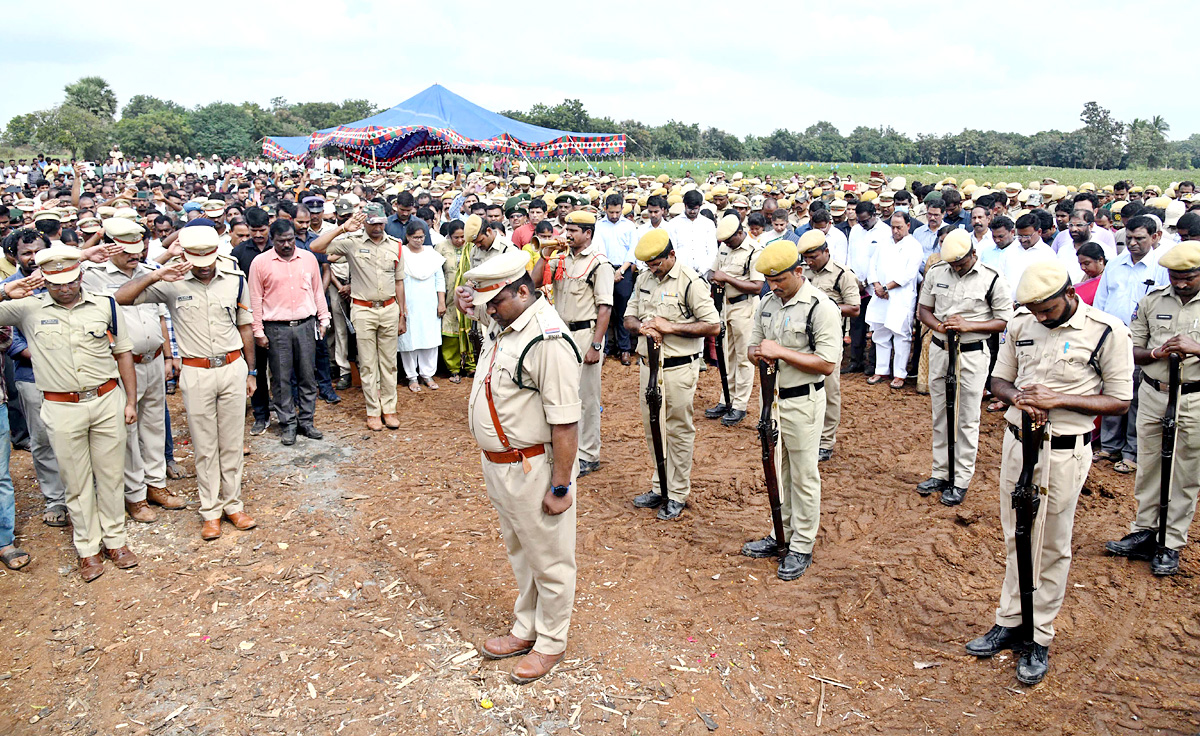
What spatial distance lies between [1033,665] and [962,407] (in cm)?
269

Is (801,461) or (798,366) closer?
(798,366)

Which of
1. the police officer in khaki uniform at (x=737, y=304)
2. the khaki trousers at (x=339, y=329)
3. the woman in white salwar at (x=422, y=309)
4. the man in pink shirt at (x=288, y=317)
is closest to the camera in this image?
the man in pink shirt at (x=288, y=317)

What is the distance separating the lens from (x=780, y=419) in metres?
5.47

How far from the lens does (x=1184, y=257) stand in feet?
16.4

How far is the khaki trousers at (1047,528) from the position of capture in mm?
4266

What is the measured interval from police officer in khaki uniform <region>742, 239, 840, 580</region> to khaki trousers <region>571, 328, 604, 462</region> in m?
1.91

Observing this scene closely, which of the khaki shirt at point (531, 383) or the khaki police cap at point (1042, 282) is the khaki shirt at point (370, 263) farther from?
the khaki police cap at point (1042, 282)

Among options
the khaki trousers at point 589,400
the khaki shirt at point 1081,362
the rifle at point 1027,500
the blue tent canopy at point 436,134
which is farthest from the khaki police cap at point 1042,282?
the blue tent canopy at point 436,134

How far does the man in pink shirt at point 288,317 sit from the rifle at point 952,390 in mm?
6005

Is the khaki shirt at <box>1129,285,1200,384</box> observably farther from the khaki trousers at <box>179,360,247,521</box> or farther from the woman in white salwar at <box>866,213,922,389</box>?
the khaki trousers at <box>179,360,247,521</box>

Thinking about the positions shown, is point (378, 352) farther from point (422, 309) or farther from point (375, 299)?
point (422, 309)

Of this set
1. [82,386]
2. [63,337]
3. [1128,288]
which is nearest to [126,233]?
[63,337]

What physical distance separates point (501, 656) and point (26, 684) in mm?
2710

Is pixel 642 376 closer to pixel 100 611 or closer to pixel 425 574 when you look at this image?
pixel 425 574
